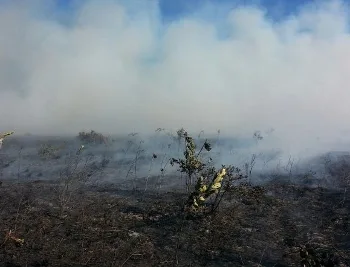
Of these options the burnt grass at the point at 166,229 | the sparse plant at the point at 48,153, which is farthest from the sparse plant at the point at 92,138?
the burnt grass at the point at 166,229

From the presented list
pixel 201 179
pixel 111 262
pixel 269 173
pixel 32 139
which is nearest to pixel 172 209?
pixel 201 179

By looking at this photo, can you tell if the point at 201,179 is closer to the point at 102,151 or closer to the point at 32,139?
the point at 102,151

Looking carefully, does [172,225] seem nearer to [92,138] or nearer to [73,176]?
[73,176]

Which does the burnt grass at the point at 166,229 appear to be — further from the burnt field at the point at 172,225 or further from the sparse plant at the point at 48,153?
the sparse plant at the point at 48,153

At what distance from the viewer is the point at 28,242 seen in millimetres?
12125

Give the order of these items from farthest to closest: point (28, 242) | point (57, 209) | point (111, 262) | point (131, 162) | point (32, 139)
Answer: point (32, 139), point (131, 162), point (57, 209), point (28, 242), point (111, 262)

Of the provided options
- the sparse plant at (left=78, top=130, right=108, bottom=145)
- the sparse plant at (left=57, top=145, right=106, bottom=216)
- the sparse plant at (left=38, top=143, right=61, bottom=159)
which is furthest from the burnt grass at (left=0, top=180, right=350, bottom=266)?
the sparse plant at (left=78, top=130, right=108, bottom=145)

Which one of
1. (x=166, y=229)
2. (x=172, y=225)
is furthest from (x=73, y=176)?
(x=166, y=229)

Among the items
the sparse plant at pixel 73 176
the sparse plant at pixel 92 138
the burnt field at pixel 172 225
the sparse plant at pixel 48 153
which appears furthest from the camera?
the sparse plant at pixel 92 138

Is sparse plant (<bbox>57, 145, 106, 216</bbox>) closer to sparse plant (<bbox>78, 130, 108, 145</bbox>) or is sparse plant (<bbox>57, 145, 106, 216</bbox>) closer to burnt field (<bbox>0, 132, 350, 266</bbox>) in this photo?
burnt field (<bbox>0, 132, 350, 266</bbox>)

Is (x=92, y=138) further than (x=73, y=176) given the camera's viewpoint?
Yes

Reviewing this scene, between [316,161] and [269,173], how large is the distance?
6.24 m

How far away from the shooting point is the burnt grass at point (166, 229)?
455 inches

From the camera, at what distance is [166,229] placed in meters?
13.7
